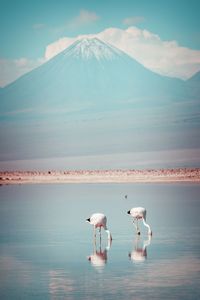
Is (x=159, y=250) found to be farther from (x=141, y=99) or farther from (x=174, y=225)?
(x=141, y=99)

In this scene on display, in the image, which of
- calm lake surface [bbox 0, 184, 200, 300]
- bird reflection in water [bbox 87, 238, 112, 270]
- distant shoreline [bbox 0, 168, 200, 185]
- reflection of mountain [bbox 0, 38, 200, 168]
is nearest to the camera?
calm lake surface [bbox 0, 184, 200, 300]

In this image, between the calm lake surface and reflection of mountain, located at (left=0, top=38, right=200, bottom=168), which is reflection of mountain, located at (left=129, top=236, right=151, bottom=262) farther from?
reflection of mountain, located at (left=0, top=38, right=200, bottom=168)

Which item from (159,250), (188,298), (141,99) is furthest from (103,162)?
A: (141,99)

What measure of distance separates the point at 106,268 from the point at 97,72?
581 feet

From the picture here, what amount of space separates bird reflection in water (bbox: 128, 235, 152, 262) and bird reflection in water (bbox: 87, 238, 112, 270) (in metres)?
0.51

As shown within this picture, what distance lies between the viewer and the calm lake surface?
12258 millimetres

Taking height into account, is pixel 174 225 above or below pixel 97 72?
below

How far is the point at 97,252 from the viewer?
16.1m

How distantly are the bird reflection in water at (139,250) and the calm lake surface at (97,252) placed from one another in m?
0.02

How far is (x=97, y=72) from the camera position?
624 feet

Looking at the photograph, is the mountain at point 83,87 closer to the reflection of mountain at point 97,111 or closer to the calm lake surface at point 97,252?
the reflection of mountain at point 97,111

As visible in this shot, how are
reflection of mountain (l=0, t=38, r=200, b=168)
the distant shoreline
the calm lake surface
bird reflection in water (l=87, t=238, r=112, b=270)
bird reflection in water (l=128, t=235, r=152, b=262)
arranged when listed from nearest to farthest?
the calm lake surface < bird reflection in water (l=87, t=238, r=112, b=270) < bird reflection in water (l=128, t=235, r=152, b=262) < the distant shoreline < reflection of mountain (l=0, t=38, r=200, b=168)

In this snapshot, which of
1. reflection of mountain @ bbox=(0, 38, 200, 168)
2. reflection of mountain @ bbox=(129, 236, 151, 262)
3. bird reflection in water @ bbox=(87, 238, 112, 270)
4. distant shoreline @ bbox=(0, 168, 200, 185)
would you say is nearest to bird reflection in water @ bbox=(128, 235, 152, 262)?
reflection of mountain @ bbox=(129, 236, 151, 262)

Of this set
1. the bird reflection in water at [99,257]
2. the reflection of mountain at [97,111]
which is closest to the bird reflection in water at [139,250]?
the bird reflection in water at [99,257]
